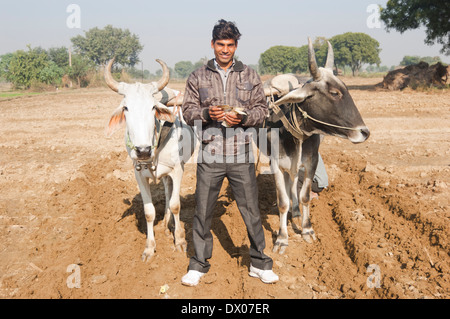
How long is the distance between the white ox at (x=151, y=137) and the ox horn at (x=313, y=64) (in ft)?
4.91

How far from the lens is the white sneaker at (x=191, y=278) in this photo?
12.0 feet

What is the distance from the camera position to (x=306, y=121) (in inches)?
163

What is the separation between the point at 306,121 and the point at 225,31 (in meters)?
1.44

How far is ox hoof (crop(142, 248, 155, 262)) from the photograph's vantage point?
4285 millimetres

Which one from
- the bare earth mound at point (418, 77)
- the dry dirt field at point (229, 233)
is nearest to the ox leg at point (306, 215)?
the dry dirt field at point (229, 233)

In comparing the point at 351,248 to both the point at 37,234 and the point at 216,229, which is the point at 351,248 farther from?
the point at 37,234

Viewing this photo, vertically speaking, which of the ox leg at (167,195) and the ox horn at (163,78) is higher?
the ox horn at (163,78)

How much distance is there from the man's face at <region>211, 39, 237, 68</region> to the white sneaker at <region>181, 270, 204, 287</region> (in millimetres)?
2077

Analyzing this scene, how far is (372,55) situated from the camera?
2601 inches

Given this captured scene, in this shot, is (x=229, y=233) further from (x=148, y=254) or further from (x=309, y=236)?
(x=148, y=254)

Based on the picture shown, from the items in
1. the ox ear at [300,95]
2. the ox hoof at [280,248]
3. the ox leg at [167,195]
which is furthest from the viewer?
the ox leg at [167,195]

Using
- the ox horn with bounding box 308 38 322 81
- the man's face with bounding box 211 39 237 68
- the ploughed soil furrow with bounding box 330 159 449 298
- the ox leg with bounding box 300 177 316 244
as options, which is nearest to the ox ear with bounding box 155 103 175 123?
the man's face with bounding box 211 39 237 68

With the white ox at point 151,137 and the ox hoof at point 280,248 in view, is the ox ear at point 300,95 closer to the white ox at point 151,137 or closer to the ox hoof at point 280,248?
the white ox at point 151,137

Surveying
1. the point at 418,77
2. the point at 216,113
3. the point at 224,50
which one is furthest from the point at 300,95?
the point at 418,77
